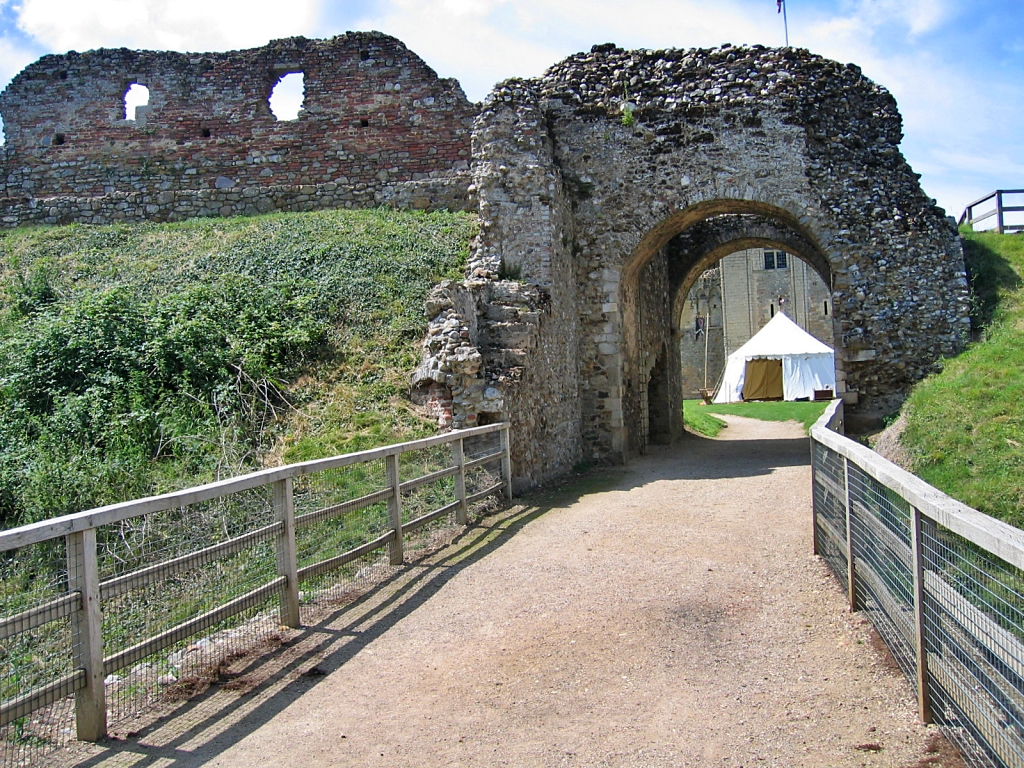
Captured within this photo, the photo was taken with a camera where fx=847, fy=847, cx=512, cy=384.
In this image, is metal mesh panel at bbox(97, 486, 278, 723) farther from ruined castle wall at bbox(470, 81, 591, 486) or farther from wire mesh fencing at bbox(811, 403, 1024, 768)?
ruined castle wall at bbox(470, 81, 591, 486)

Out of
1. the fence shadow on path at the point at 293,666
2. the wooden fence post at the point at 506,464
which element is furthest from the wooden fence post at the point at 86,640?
the wooden fence post at the point at 506,464

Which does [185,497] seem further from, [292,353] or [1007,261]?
[1007,261]

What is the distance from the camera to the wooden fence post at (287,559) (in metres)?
5.27

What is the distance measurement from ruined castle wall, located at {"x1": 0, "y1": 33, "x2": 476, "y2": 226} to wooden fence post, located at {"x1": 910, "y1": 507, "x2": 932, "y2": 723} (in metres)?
13.8

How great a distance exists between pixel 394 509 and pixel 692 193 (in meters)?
9.00

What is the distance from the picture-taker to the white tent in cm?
3291

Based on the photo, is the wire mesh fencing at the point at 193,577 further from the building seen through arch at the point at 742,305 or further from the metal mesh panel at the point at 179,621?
A: the building seen through arch at the point at 742,305

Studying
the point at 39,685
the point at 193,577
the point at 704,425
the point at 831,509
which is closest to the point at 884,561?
the point at 831,509

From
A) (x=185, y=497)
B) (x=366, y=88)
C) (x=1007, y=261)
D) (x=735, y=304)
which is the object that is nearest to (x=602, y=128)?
(x=366, y=88)

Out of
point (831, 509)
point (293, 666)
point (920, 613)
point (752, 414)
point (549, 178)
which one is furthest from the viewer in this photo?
point (752, 414)

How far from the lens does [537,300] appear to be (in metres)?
11.9

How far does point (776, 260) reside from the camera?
4259 cm

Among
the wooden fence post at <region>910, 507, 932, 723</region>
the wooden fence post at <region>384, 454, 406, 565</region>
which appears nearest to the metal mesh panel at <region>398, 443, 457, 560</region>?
the wooden fence post at <region>384, 454, 406, 565</region>

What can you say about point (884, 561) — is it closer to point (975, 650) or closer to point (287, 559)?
point (975, 650)
